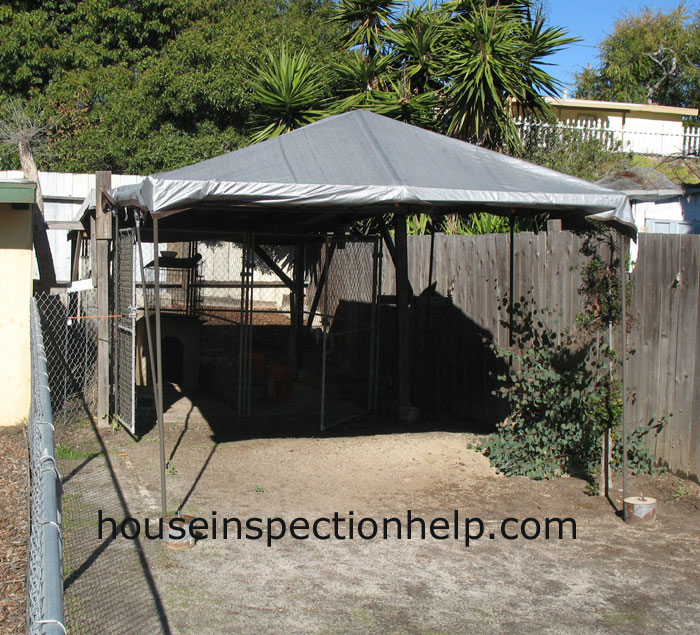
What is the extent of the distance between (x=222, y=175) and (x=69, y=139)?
47.6 feet

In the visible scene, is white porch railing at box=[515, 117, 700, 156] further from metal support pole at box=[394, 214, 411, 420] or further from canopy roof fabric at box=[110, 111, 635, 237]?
canopy roof fabric at box=[110, 111, 635, 237]

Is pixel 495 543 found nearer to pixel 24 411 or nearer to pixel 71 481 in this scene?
pixel 71 481

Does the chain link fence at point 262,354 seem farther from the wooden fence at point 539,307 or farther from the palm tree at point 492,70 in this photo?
the palm tree at point 492,70

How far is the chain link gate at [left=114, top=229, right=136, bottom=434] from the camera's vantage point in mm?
8039

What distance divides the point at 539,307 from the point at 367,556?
3566 mm

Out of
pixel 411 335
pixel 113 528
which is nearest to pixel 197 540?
pixel 113 528

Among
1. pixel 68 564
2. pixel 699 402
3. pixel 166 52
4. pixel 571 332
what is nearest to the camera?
pixel 68 564

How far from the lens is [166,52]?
2022 cm

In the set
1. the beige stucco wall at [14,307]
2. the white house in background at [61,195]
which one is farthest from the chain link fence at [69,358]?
the white house in background at [61,195]

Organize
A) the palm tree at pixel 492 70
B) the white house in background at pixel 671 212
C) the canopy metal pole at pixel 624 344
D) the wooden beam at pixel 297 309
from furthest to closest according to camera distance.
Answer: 1. the white house in background at pixel 671 212
2. the palm tree at pixel 492 70
3. the wooden beam at pixel 297 309
4. the canopy metal pole at pixel 624 344

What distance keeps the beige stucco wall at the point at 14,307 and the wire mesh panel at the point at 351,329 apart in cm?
334

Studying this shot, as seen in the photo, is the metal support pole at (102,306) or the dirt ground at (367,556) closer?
the dirt ground at (367,556)

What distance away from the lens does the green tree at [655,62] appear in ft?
129

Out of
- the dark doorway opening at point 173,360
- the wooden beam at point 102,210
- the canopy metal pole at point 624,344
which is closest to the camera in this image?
the canopy metal pole at point 624,344
